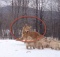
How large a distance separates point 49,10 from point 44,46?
7149 mm

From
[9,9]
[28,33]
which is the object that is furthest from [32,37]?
[9,9]

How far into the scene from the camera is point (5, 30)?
31.9 feet

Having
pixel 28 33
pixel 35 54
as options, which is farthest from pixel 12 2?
pixel 35 54

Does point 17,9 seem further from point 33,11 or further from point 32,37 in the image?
point 32,37

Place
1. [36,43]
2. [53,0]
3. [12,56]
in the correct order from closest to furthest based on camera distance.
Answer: [12,56], [36,43], [53,0]

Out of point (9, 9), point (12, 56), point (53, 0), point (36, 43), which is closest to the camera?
point (12, 56)

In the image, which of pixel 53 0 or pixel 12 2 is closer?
pixel 12 2

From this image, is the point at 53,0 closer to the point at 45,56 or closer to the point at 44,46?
the point at 44,46

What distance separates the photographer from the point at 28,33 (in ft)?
12.2

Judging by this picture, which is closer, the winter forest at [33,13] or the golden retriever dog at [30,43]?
the golden retriever dog at [30,43]

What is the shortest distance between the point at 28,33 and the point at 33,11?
5.67 metres

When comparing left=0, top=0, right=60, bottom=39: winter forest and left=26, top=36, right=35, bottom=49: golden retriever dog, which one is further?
left=0, top=0, right=60, bottom=39: winter forest

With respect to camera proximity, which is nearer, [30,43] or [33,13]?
[30,43]

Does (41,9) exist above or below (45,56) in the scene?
above
